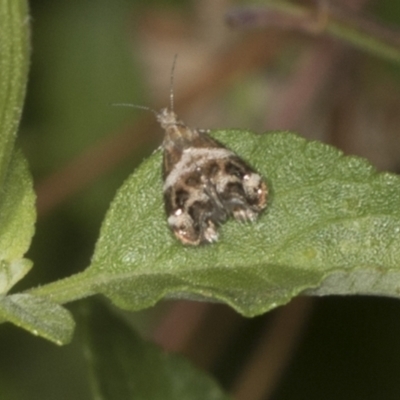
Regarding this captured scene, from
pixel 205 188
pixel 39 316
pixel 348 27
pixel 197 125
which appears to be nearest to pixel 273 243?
pixel 205 188

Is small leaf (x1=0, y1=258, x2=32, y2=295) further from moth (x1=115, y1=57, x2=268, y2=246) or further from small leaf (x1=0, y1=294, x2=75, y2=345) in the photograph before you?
moth (x1=115, y1=57, x2=268, y2=246)

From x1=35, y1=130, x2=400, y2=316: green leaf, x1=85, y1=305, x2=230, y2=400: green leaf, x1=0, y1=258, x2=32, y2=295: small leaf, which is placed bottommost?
x1=85, y1=305, x2=230, y2=400: green leaf

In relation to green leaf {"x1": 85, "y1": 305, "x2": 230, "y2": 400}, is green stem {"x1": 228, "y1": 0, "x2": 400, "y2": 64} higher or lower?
higher

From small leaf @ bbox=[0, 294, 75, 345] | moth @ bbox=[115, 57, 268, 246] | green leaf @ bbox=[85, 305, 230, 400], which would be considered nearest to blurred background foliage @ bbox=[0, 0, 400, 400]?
green leaf @ bbox=[85, 305, 230, 400]

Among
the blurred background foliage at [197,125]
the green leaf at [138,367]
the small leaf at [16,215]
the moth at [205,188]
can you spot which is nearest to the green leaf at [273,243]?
the moth at [205,188]

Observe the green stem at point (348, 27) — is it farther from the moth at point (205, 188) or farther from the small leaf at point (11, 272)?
the small leaf at point (11, 272)

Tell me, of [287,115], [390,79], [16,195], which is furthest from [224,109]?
[16,195]
